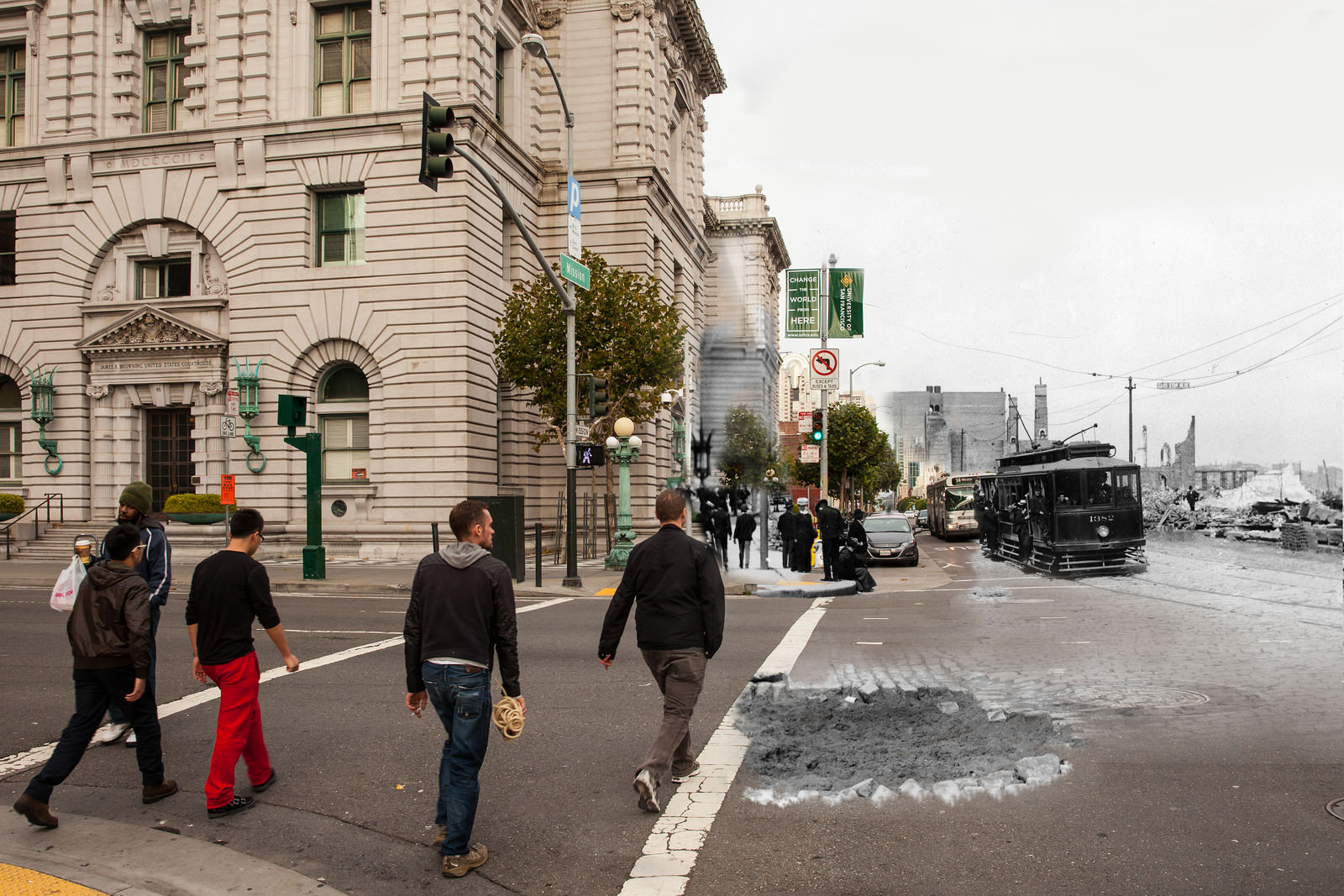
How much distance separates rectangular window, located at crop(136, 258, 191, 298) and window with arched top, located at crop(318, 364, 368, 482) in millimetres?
5321

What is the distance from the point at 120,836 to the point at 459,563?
8.02 ft

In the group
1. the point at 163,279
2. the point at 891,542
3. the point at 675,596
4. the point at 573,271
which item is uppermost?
the point at 163,279

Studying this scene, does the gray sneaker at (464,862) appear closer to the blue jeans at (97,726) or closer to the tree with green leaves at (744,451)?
the blue jeans at (97,726)

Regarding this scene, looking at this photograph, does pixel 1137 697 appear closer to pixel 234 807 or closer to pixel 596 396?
pixel 234 807

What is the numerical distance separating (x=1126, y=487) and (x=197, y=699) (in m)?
18.6

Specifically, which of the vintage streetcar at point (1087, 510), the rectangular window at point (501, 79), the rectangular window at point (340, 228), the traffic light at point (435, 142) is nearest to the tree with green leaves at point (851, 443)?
the rectangular window at point (501, 79)

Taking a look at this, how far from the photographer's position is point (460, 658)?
5.04 meters

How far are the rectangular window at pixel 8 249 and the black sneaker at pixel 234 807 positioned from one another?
30.4m

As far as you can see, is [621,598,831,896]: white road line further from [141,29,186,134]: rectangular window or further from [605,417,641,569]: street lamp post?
[141,29,186,134]: rectangular window

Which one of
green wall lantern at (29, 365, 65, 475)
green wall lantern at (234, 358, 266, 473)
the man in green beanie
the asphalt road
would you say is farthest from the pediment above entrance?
the man in green beanie

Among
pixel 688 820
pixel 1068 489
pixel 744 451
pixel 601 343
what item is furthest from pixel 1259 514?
pixel 601 343

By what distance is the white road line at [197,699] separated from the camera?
7.02 meters

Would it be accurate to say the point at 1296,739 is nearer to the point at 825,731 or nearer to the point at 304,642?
the point at 825,731

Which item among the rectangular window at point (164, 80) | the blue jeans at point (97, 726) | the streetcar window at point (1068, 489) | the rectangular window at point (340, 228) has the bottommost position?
the blue jeans at point (97, 726)
